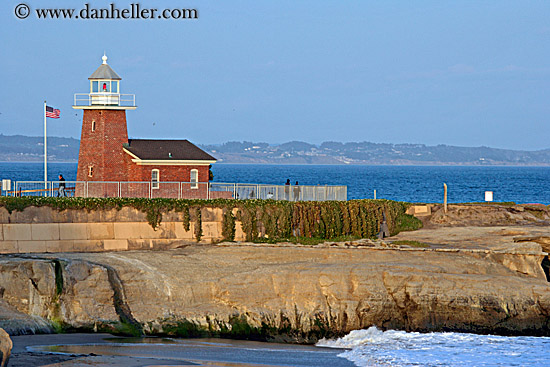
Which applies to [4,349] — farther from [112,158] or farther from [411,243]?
[112,158]

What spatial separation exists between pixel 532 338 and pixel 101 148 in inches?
914

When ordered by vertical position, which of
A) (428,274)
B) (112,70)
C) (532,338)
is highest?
(112,70)

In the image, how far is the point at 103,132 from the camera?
126 feet

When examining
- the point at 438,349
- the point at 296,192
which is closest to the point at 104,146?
the point at 296,192

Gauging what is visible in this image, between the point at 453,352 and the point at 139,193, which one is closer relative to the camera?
the point at 453,352

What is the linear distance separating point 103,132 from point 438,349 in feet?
74.0

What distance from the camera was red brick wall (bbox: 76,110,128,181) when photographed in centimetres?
3828

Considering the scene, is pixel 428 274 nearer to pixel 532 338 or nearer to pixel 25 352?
pixel 532 338

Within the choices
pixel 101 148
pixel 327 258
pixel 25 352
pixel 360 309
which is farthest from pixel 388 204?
pixel 25 352

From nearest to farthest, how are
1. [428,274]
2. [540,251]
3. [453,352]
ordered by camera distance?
[453,352] → [428,274] → [540,251]

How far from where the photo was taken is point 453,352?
21.6 metres

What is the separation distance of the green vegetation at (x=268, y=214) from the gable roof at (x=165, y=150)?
5.95 m

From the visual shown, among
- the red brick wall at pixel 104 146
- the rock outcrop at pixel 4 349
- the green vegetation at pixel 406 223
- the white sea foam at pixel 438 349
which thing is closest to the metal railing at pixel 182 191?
the red brick wall at pixel 104 146

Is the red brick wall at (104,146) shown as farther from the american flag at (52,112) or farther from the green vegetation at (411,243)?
the green vegetation at (411,243)
